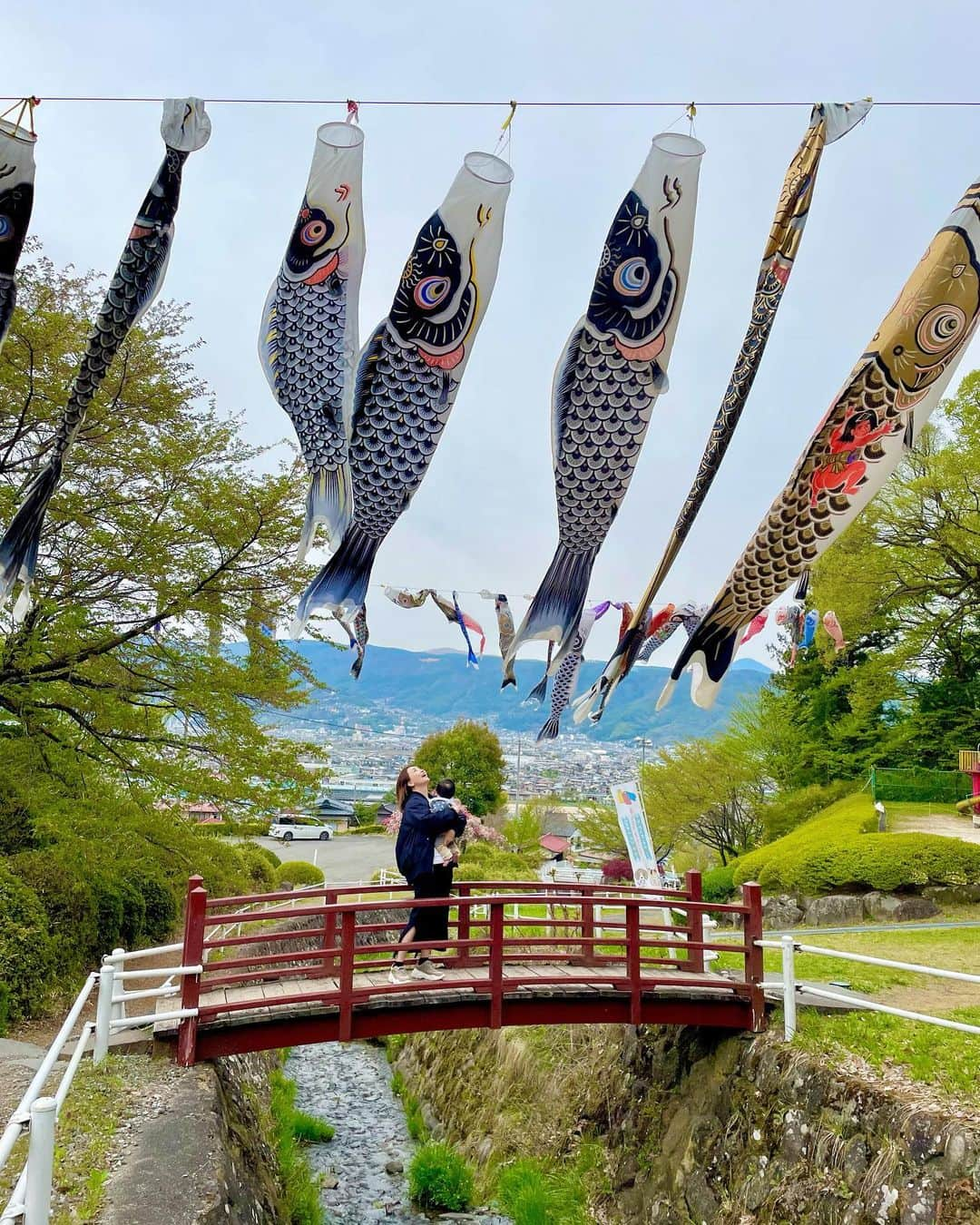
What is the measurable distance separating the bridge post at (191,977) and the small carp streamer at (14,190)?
5516 millimetres

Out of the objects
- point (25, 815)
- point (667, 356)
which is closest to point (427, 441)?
point (667, 356)

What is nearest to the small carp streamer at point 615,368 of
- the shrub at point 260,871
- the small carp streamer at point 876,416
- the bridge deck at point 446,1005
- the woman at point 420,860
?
the small carp streamer at point 876,416

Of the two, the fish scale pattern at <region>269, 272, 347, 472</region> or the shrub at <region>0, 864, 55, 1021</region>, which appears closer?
the fish scale pattern at <region>269, 272, 347, 472</region>

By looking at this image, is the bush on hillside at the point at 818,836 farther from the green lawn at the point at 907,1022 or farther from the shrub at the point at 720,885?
the green lawn at the point at 907,1022

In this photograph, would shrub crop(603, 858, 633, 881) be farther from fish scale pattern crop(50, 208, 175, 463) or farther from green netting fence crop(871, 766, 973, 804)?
fish scale pattern crop(50, 208, 175, 463)

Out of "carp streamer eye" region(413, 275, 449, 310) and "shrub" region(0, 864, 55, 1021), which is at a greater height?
"carp streamer eye" region(413, 275, 449, 310)

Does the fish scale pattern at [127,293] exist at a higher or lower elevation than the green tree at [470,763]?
higher

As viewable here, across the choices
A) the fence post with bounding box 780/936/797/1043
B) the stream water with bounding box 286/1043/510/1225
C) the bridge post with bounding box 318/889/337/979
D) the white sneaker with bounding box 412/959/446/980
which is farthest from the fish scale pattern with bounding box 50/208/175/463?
the stream water with bounding box 286/1043/510/1225

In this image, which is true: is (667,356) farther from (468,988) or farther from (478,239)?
(468,988)

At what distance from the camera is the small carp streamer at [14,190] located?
6.86m

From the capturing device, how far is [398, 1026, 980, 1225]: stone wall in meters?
5.23

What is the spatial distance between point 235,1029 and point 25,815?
8.08 m

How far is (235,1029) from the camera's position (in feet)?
21.3

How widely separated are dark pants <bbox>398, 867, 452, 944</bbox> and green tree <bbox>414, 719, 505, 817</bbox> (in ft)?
94.7
